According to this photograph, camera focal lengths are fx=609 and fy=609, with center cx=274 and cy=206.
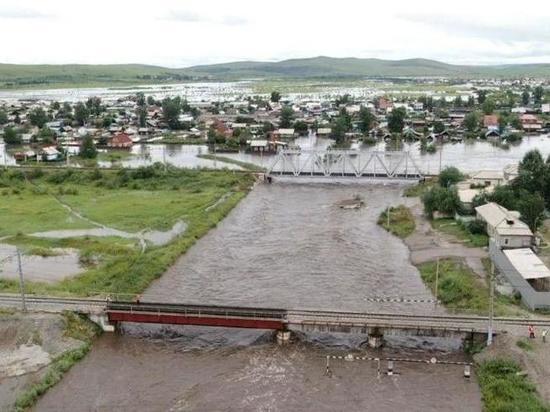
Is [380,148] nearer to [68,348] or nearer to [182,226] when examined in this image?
[182,226]

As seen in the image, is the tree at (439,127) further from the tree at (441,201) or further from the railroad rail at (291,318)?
the railroad rail at (291,318)

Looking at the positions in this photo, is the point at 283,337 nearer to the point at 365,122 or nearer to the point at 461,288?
the point at 461,288

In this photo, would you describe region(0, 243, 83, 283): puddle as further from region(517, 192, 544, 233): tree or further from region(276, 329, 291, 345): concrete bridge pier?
region(517, 192, 544, 233): tree

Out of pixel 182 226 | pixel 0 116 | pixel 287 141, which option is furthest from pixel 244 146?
pixel 0 116

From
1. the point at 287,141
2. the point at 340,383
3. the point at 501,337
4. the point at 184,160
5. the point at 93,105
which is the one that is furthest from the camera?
the point at 93,105

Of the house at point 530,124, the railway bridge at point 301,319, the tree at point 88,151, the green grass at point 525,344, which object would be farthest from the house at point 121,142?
the green grass at point 525,344

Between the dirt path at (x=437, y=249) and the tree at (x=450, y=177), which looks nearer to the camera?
the dirt path at (x=437, y=249)

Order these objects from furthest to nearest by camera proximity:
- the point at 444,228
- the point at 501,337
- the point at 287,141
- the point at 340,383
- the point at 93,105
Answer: the point at 93,105 → the point at 287,141 → the point at 444,228 → the point at 501,337 → the point at 340,383
